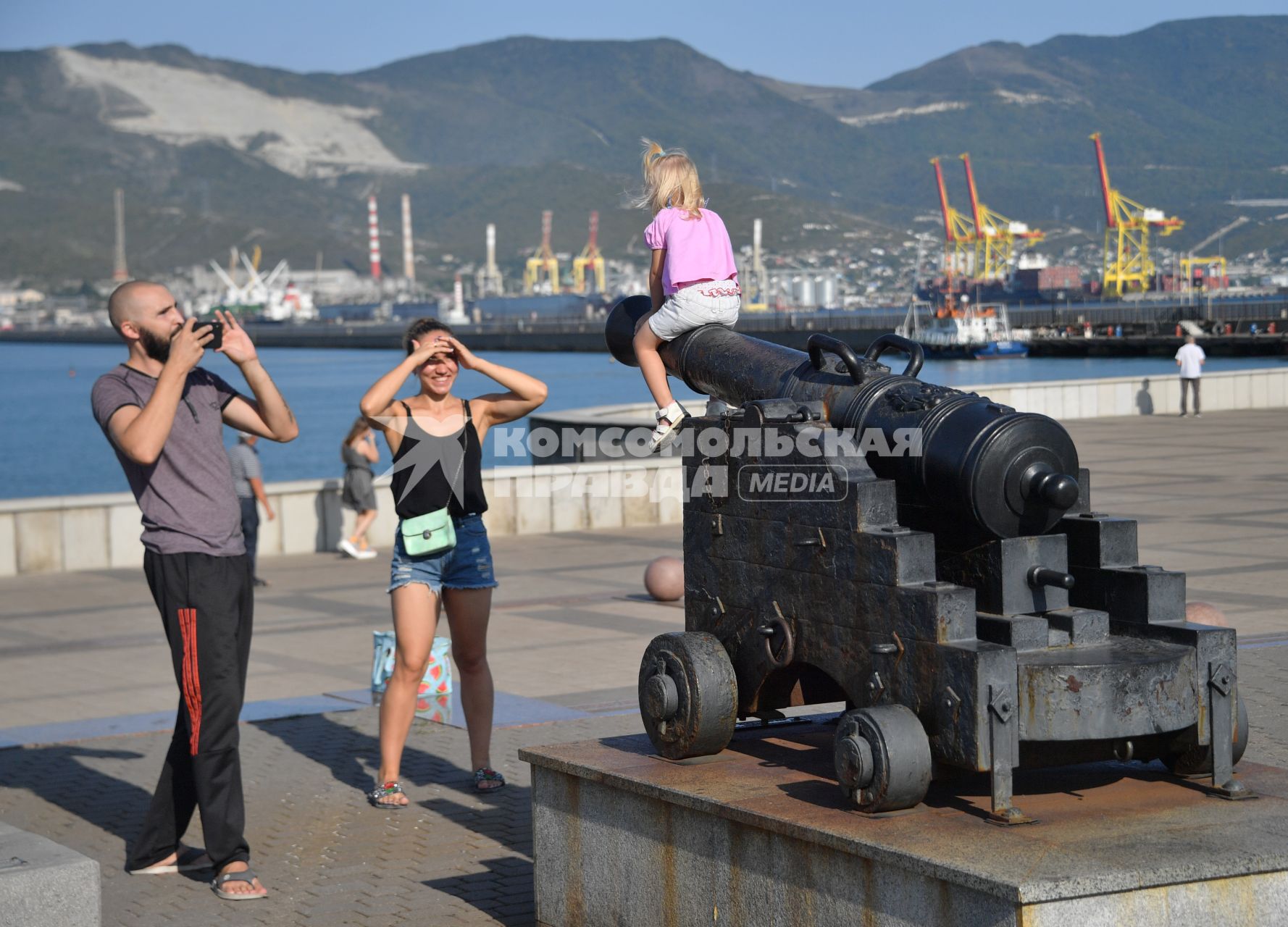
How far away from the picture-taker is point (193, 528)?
17.3 feet

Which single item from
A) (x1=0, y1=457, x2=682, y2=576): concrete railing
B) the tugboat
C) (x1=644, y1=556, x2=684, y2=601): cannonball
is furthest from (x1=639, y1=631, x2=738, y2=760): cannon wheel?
the tugboat

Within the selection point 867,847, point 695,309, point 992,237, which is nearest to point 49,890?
point 867,847

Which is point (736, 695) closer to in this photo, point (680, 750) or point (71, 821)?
point (680, 750)

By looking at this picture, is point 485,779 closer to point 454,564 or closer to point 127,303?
point 454,564

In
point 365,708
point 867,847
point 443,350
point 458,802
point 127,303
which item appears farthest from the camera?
point 365,708

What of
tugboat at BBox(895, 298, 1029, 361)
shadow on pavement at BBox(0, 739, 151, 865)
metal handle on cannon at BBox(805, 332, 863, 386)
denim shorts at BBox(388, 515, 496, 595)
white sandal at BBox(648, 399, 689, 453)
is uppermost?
tugboat at BBox(895, 298, 1029, 361)

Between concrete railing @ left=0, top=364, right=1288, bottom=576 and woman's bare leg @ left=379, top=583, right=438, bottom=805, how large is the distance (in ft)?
29.5

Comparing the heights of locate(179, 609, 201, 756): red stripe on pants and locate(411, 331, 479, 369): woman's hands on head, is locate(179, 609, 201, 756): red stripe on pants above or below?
below

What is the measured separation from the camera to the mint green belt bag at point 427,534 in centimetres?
618

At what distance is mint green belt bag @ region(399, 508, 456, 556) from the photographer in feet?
20.3

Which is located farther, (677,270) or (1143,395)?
(1143,395)

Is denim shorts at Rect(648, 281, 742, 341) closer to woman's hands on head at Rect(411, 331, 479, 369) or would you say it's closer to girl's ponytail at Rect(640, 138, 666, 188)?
girl's ponytail at Rect(640, 138, 666, 188)

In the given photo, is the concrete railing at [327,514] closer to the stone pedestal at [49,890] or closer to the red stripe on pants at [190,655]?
the red stripe on pants at [190,655]

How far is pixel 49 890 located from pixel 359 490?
10.9m
